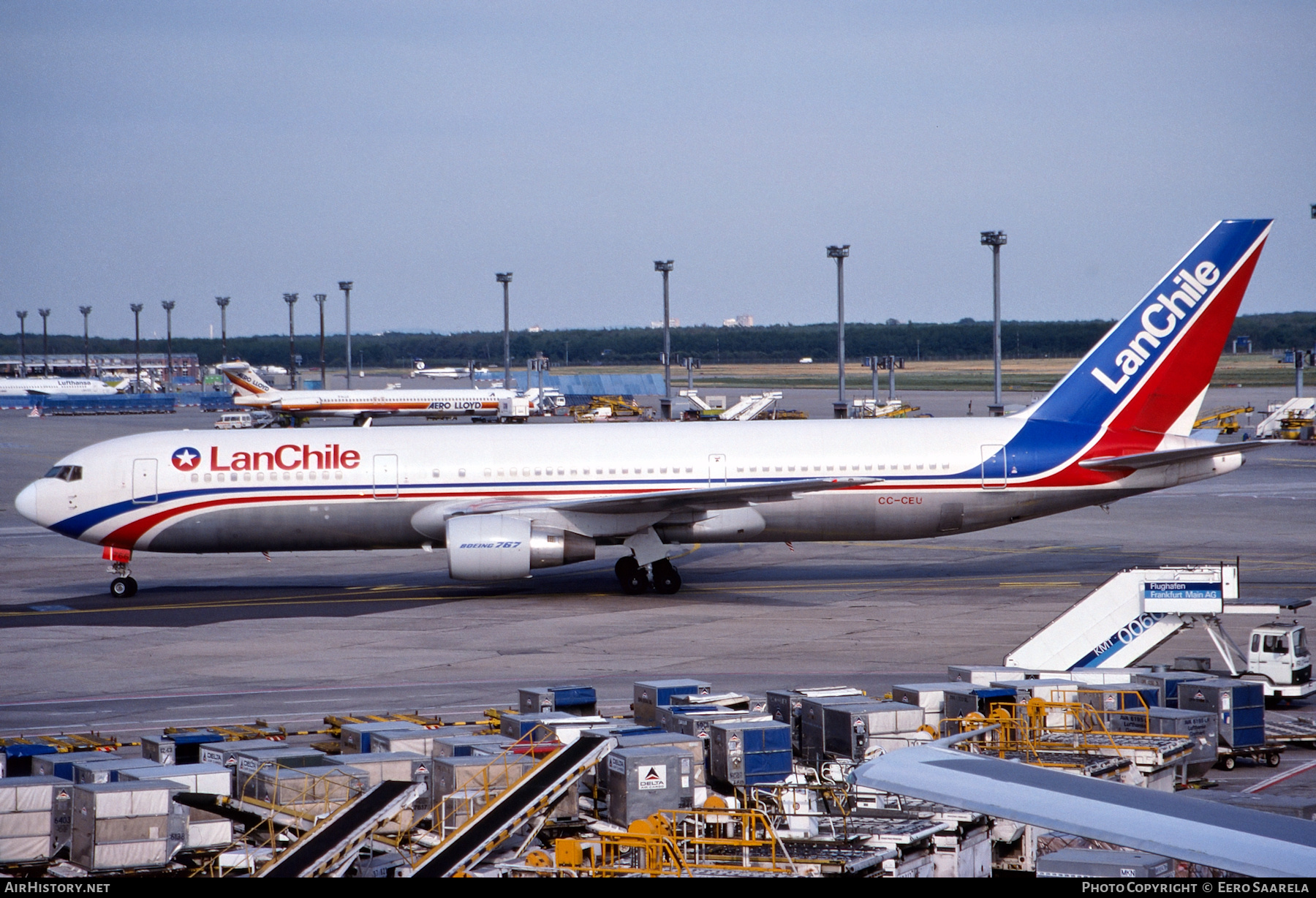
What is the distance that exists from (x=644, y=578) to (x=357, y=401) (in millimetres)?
87204

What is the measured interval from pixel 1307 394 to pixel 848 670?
395 ft

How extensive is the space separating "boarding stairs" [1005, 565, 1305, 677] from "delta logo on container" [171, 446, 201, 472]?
22382 millimetres

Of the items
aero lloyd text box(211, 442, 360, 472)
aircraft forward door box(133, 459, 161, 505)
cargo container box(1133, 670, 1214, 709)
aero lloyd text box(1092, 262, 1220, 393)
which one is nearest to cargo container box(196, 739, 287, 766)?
cargo container box(1133, 670, 1214, 709)

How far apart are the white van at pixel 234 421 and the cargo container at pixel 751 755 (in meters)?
93.9

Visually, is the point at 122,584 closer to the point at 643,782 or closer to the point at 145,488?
the point at 145,488

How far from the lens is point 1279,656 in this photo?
78.2 ft

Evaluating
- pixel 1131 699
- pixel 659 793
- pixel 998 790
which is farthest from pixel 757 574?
pixel 998 790

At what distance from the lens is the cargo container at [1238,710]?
19812 mm

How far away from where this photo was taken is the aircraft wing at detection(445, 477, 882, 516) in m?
34.2

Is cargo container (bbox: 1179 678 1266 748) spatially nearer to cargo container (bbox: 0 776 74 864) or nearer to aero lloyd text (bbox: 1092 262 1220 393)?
cargo container (bbox: 0 776 74 864)

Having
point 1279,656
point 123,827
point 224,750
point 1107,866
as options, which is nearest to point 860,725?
point 1107,866

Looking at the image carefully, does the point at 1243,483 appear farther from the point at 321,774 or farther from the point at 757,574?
the point at 321,774

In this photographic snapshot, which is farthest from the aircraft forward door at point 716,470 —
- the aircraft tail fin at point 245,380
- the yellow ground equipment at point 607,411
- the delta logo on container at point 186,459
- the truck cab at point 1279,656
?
the aircraft tail fin at point 245,380

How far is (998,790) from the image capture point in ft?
33.4
